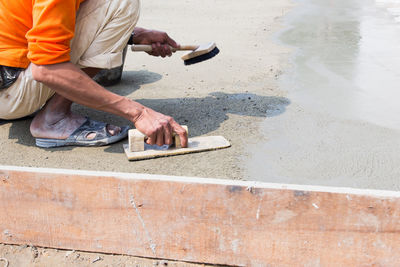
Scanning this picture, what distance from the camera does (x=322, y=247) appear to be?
148 centimetres

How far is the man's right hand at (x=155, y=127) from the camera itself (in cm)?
218

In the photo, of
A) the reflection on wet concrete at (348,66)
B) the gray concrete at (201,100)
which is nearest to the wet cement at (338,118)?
the reflection on wet concrete at (348,66)

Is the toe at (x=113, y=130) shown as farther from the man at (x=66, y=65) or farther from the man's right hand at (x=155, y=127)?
the man's right hand at (x=155, y=127)

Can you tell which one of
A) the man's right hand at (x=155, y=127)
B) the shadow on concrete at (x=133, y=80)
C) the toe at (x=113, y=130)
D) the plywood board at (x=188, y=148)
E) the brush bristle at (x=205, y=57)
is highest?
the brush bristle at (x=205, y=57)

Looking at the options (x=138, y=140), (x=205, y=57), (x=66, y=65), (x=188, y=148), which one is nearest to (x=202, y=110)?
(x=205, y=57)

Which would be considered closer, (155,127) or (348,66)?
(155,127)

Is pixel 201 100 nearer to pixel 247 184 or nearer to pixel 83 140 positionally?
pixel 83 140

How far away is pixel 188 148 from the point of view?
2.37m

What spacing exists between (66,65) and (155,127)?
52 centimetres

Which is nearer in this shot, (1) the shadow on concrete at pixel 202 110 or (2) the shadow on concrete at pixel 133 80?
(1) the shadow on concrete at pixel 202 110

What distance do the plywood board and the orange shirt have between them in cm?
61

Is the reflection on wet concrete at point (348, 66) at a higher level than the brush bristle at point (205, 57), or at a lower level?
lower

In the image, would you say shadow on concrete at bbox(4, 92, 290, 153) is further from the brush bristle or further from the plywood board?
the brush bristle

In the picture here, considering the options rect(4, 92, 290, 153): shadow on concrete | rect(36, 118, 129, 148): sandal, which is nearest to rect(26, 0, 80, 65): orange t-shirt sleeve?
rect(36, 118, 129, 148): sandal
